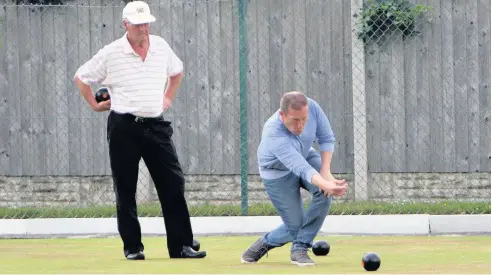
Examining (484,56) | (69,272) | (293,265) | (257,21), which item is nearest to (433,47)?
(484,56)

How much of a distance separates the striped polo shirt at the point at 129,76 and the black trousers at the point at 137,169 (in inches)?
3.3

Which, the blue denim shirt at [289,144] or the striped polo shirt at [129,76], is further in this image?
the striped polo shirt at [129,76]

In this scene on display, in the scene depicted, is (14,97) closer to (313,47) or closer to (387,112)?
(313,47)

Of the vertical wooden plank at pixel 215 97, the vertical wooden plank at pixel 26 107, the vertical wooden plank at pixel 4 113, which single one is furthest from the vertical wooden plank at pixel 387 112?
the vertical wooden plank at pixel 4 113

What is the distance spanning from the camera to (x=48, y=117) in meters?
13.6

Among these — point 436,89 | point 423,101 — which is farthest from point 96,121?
point 436,89

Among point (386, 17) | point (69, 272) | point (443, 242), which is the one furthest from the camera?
A: point (386, 17)

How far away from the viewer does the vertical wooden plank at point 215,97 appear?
1336 centimetres

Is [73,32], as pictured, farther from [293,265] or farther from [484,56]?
[293,265]

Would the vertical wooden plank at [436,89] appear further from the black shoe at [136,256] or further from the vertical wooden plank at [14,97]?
the black shoe at [136,256]

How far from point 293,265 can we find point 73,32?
17.3 feet

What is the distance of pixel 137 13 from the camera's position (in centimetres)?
A: 929

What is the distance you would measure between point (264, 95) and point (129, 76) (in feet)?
13.0

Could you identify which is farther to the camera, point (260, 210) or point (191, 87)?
point (191, 87)
